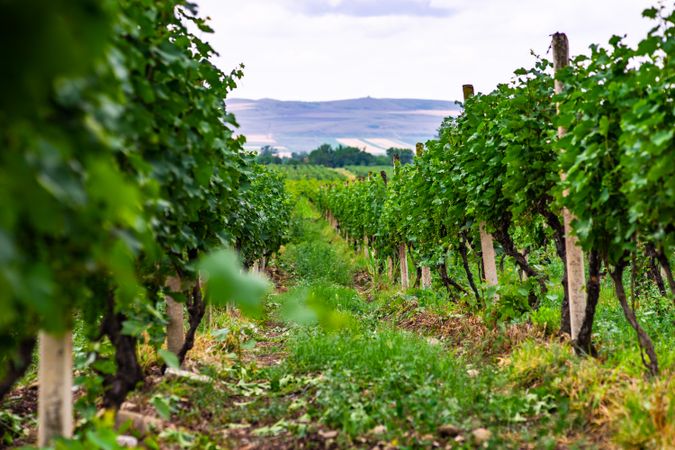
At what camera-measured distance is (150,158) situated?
348 cm

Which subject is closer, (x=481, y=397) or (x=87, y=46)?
(x=87, y=46)

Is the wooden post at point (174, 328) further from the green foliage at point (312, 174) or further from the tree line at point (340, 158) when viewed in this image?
the tree line at point (340, 158)

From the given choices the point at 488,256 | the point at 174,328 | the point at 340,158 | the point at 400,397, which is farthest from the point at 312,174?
the point at 400,397

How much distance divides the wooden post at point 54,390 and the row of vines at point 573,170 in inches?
135

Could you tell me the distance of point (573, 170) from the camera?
5062 millimetres

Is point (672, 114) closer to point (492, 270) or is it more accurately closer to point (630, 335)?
point (630, 335)

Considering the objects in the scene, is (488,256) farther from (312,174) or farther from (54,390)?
(312,174)

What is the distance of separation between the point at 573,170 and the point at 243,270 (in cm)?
259

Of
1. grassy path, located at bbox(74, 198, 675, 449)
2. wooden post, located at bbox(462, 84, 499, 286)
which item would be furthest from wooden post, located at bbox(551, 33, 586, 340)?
wooden post, located at bbox(462, 84, 499, 286)

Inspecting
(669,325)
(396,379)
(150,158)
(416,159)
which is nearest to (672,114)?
(396,379)

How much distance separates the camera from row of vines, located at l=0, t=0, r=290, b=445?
1.52m

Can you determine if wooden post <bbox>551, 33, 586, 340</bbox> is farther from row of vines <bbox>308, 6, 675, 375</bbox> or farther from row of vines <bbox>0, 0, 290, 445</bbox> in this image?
row of vines <bbox>0, 0, 290, 445</bbox>

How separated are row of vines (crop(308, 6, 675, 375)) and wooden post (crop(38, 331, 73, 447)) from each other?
3442mm

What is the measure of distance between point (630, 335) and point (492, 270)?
241 cm
